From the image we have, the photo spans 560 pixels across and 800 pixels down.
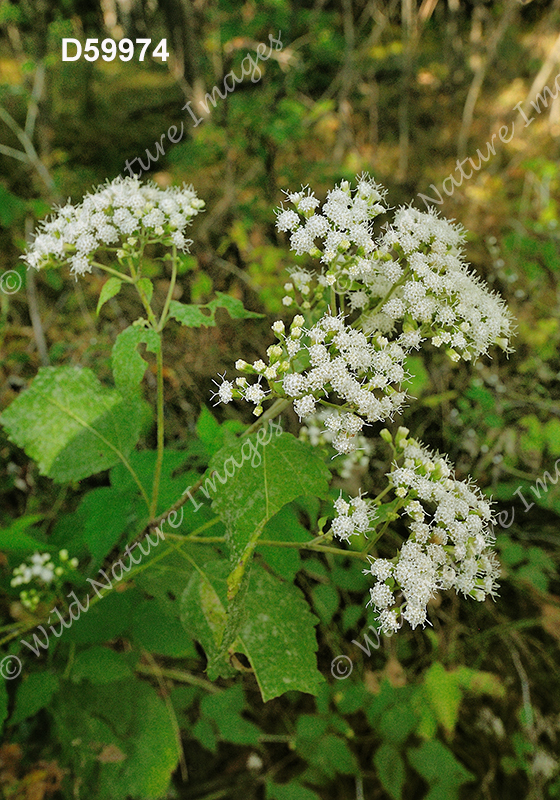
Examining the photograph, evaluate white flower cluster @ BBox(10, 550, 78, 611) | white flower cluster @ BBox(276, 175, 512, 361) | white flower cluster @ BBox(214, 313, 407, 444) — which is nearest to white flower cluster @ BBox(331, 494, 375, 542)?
white flower cluster @ BBox(214, 313, 407, 444)

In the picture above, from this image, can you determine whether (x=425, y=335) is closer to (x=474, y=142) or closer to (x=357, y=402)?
(x=357, y=402)

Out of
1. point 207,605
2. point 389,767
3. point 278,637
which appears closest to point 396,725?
point 389,767

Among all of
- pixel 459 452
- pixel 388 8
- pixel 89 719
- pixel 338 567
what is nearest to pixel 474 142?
pixel 388 8

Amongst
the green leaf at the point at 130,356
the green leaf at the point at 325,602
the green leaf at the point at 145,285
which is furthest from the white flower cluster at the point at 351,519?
the green leaf at the point at 325,602

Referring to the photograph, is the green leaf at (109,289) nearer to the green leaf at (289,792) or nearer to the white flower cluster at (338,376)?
the white flower cluster at (338,376)

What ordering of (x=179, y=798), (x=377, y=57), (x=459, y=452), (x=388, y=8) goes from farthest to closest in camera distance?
1. (x=377, y=57)
2. (x=388, y=8)
3. (x=459, y=452)
4. (x=179, y=798)
